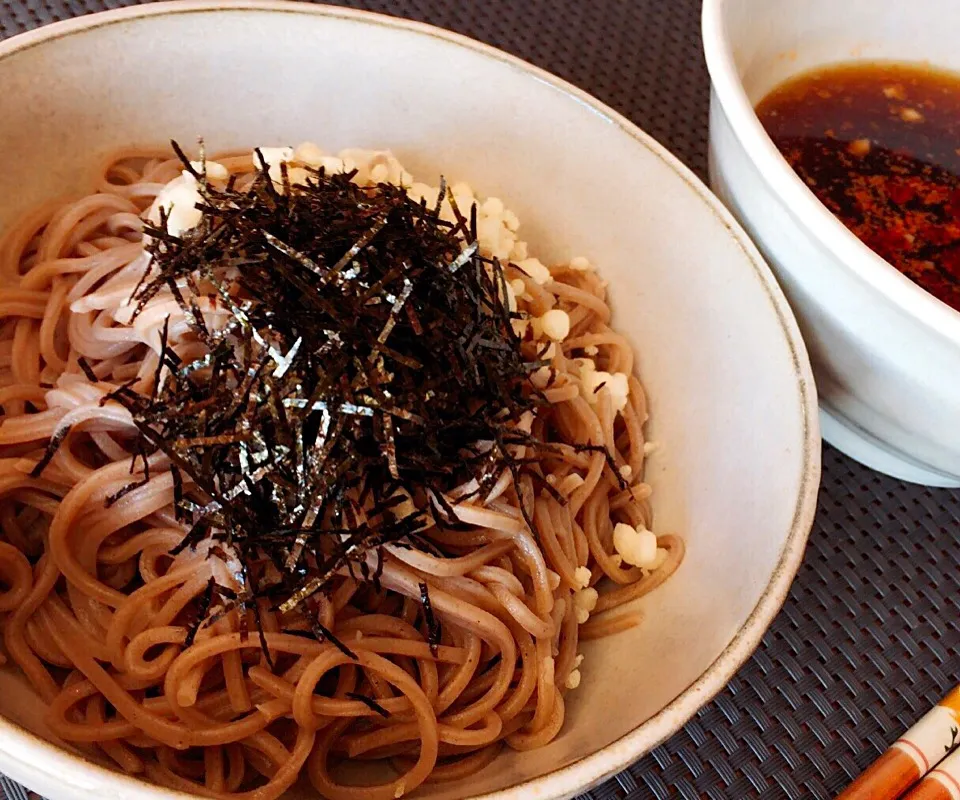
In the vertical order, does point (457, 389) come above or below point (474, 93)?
below

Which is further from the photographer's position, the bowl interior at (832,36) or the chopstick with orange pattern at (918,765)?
the bowl interior at (832,36)

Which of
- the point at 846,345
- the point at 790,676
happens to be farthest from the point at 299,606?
the point at 846,345

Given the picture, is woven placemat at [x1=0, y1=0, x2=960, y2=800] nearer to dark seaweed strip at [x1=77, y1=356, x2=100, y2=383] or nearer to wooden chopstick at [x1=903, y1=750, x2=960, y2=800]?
wooden chopstick at [x1=903, y1=750, x2=960, y2=800]

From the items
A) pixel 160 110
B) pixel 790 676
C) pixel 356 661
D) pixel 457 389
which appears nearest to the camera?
pixel 356 661

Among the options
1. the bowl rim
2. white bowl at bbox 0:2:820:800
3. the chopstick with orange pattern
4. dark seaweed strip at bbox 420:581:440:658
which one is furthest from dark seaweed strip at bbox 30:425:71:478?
the chopstick with orange pattern

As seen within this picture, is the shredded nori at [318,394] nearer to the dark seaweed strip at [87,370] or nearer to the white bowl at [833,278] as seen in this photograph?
the dark seaweed strip at [87,370]

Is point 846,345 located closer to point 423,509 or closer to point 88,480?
point 423,509

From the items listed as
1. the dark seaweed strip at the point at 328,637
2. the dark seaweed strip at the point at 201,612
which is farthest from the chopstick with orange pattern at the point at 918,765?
the dark seaweed strip at the point at 201,612

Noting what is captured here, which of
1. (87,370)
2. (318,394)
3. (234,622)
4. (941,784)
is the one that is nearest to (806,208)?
(318,394)
